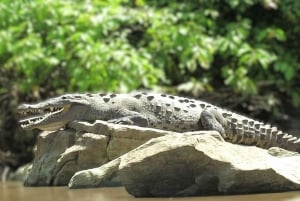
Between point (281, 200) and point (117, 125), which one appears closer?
point (281, 200)

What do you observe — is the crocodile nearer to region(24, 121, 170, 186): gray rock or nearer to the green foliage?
A: region(24, 121, 170, 186): gray rock

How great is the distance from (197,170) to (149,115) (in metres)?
1.73

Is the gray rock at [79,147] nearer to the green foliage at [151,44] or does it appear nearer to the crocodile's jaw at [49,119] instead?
the crocodile's jaw at [49,119]

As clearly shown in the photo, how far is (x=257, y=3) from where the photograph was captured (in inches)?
476

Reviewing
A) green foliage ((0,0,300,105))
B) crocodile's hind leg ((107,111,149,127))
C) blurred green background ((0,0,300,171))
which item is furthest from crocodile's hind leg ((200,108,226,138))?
blurred green background ((0,0,300,171))

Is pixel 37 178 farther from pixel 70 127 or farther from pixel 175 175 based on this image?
pixel 175 175

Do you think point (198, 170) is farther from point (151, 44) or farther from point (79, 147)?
point (151, 44)

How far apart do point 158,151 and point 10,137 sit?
7865mm

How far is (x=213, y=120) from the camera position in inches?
246

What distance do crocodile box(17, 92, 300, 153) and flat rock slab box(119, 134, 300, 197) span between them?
1413 mm

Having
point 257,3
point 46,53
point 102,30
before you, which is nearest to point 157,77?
point 102,30

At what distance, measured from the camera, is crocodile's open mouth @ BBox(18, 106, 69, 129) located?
20.4ft

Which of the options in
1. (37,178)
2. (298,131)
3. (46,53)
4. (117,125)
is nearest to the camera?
(117,125)

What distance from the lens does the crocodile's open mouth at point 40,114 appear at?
6230 mm
